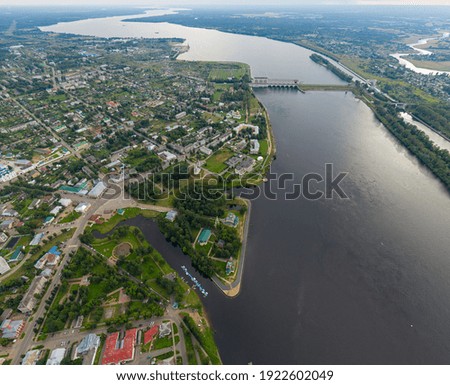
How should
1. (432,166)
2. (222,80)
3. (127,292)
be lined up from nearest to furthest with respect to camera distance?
1. (127,292)
2. (432,166)
3. (222,80)

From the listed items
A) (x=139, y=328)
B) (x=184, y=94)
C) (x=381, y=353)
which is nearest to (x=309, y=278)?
(x=381, y=353)

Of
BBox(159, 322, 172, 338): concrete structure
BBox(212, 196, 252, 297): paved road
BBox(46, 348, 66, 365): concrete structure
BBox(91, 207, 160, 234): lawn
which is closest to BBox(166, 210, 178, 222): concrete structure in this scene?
BBox(91, 207, 160, 234): lawn

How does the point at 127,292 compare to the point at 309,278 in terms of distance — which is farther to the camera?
the point at 309,278

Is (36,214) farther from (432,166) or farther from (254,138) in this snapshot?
(432,166)

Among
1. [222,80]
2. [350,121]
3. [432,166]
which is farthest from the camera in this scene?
[222,80]

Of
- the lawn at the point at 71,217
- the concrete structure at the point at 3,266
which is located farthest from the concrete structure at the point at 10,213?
the concrete structure at the point at 3,266

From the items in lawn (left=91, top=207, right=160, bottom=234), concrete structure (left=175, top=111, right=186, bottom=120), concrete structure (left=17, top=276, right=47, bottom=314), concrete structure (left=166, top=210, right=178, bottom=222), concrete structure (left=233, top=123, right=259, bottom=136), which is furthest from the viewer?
concrete structure (left=175, top=111, right=186, bottom=120)

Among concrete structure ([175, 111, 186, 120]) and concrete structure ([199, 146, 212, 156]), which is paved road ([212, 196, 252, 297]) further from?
concrete structure ([175, 111, 186, 120])

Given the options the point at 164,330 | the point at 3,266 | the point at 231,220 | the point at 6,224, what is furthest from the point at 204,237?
the point at 6,224
